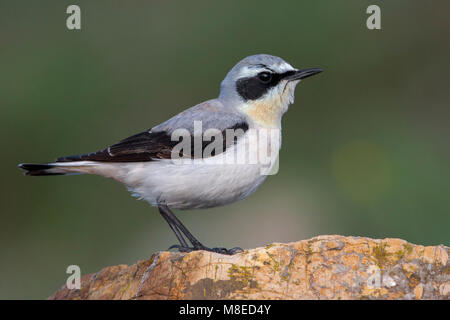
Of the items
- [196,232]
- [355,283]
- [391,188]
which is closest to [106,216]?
[196,232]

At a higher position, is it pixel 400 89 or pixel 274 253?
pixel 400 89

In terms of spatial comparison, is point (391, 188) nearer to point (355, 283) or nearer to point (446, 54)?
point (446, 54)

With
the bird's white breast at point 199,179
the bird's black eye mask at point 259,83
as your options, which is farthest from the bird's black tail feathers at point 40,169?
the bird's black eye mask at point 259,83

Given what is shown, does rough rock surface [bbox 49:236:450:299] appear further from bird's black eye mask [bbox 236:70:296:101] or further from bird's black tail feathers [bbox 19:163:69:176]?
bird's black eye mask [bbox 236:70:296:101]

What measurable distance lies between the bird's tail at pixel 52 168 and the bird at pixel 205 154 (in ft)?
0.04

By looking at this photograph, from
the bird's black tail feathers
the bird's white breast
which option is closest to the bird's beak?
the bird's white breast

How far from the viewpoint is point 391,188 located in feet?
41.4

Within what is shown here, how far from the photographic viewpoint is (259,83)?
26.3 feet

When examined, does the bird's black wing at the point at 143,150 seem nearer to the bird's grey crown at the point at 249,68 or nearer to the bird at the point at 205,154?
the bird at the point at 205,154

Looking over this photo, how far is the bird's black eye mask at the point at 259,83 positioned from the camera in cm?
796

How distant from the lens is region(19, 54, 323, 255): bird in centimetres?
730

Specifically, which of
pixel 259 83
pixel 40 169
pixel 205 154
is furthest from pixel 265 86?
pixel 40 169

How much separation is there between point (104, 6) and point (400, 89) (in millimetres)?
8278

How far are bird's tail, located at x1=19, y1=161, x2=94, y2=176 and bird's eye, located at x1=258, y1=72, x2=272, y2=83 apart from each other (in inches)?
96.8
